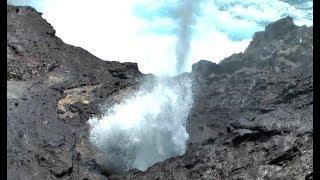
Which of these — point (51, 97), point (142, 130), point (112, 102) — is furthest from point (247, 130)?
point (51, 97)

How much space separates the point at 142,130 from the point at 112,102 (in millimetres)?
2200

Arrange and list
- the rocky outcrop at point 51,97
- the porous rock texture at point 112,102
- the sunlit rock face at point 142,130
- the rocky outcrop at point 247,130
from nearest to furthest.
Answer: the rocky outcrop at point 247,130 < the porous rock texture at point 112,102 < the rocky outcrop at point 51,97 < the sunlit rock face at point 142,130

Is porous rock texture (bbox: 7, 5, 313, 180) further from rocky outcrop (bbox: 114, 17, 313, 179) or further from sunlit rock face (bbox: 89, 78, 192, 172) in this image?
sunlit rock face (bbox: 89, 78, 192, 172)

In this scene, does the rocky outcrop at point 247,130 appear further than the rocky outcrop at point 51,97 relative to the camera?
No

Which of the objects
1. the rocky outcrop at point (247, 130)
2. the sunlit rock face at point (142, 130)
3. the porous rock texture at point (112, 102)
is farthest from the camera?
the sunlit rock face at point (142, 130)

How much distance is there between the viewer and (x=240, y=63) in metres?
40.4

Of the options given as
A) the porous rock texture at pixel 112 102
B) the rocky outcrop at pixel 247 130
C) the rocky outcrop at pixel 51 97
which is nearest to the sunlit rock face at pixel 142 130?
the porous rock texture at pixel 112 102

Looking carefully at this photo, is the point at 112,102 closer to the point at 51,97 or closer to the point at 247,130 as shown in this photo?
the point at 51,97

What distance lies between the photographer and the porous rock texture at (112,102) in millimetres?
15852

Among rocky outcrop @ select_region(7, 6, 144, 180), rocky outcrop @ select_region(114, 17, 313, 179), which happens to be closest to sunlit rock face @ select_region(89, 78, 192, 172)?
rocky outcrop @ select_region(7, 6, 144, 180)

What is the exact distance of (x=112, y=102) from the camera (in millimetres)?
23406

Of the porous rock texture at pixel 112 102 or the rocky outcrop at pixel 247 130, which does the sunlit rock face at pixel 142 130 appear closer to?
the porous rock texture at pixel 112 102

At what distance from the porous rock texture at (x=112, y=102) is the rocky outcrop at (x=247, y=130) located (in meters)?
0.04

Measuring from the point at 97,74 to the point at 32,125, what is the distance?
7714mm
